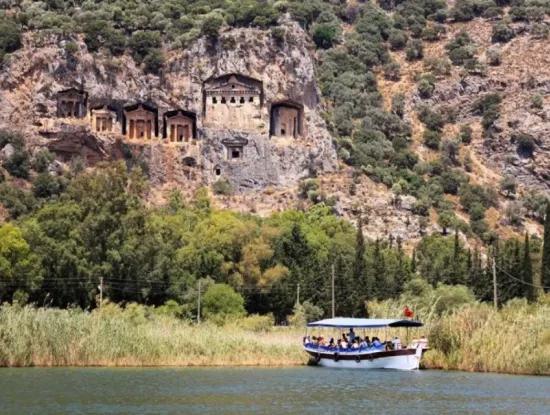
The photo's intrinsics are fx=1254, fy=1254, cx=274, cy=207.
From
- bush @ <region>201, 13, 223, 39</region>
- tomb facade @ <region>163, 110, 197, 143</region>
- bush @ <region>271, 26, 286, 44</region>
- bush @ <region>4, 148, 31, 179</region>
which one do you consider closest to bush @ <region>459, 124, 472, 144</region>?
bush @ <region>271, 26, 286, 44</region>

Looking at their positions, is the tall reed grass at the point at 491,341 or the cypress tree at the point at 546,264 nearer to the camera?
the tall reed grass at the point at 491,341

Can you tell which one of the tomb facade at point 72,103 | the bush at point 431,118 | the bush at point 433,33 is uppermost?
the bush at point 433,33

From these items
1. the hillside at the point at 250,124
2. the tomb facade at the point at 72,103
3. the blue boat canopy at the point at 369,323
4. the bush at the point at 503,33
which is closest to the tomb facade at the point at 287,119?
the hillside at the point at 250,124

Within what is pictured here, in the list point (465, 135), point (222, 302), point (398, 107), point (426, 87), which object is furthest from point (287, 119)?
point (222, 302)

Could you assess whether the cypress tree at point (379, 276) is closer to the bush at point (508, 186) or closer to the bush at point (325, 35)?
the bush at point (508, 186)

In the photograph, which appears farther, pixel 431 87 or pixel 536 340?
pixel 431 87

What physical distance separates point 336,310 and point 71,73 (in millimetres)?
45330

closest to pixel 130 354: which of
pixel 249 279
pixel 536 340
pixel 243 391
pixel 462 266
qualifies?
pixel 243 391

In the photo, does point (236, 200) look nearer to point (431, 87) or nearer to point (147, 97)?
point (147, 97)

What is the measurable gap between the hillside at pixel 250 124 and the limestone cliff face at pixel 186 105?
137mm

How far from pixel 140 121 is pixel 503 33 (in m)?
51.7

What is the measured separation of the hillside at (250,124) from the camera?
122m

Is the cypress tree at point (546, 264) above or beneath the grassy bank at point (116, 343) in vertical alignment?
above

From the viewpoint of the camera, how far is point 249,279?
3632 inches
